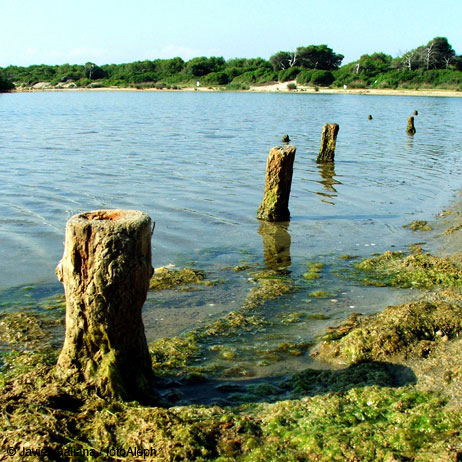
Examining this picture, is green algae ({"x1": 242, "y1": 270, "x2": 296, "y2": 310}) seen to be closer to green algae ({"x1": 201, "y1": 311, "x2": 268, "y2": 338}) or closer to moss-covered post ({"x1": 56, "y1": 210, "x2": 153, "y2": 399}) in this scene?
green algae ({"x1": 201, "y1": 311, "x2": 268, "y2": 338})

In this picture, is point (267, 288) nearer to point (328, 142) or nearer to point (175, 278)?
point (175, 278)

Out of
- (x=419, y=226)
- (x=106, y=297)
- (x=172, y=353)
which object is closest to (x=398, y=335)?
(x=172, y=353)

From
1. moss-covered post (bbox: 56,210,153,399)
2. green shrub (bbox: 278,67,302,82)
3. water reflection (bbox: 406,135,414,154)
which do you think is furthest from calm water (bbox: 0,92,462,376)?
Result: green shrub (bbox: 278,67,302,82)

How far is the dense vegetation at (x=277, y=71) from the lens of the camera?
8600 cm

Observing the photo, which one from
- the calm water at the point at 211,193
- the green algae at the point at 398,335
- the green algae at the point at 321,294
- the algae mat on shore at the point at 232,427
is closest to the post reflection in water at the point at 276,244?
the calm water at the point at 211,193

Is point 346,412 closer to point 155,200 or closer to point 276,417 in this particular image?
point 276,417

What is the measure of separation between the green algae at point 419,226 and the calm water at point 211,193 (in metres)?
0.28

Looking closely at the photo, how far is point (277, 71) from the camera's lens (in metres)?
104

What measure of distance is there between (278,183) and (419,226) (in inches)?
121

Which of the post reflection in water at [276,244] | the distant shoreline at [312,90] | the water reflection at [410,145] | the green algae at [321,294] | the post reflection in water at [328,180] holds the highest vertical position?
the distant shoreline at [312,90]

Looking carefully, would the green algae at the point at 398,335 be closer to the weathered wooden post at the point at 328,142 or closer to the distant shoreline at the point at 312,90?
the weathered wooden post at the point at 328,142

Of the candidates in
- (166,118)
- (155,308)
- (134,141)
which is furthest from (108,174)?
(166,118)

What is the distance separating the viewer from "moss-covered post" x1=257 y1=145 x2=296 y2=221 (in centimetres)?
1147

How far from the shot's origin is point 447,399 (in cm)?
447
